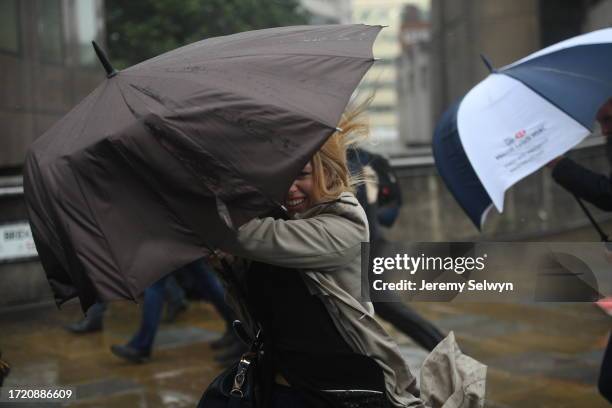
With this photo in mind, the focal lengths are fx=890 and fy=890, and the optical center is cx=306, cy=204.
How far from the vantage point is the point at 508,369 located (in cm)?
671

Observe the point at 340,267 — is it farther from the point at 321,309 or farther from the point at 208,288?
the point at 208,288

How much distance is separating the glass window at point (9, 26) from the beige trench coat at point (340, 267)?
13305 mm

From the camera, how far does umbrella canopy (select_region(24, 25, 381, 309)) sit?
2.45 metres

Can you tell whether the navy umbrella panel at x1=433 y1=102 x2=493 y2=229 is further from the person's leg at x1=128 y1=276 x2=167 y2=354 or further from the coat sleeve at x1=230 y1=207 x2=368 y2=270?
the person's leg at x1=128 y1=276 x2=167 y2=354

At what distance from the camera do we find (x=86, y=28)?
17.8m

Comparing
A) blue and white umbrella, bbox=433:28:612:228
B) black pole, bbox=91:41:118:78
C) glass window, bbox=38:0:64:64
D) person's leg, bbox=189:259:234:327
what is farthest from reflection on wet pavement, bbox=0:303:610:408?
glass window, bbox=38:0:64:64

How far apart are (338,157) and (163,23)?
2474cm

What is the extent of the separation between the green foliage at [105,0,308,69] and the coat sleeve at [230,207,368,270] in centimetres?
2332

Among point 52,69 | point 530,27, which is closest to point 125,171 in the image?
point 52,69

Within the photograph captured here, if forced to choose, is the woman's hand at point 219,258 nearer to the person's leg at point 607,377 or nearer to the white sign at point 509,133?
the white sign at point 509,133

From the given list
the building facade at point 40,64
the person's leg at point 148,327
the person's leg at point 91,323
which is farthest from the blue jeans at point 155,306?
the building facade at point 40,64

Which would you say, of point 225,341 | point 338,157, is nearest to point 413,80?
point 225,341

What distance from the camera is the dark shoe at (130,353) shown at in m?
7.02

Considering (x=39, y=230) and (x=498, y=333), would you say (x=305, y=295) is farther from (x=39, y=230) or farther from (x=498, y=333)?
(x=498, y=333)
